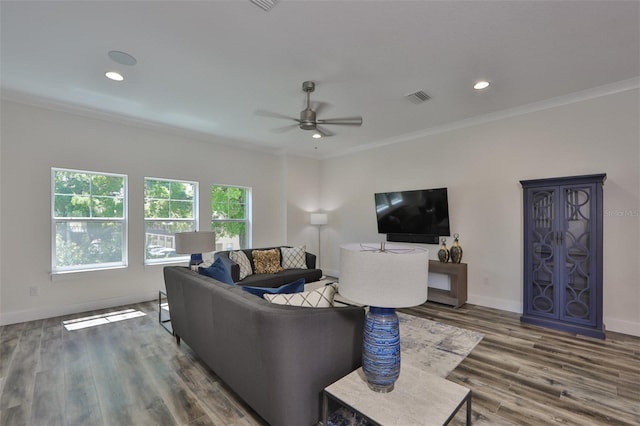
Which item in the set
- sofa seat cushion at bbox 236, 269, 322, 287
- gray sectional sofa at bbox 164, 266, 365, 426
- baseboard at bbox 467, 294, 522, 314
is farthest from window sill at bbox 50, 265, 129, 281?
baseboard at bbox 467, 294, 522, 314

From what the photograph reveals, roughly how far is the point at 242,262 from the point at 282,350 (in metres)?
3.12

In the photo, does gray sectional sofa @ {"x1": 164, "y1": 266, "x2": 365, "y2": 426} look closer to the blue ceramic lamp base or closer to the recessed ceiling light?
the blue ceramic lamp base

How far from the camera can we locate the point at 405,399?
1.45m

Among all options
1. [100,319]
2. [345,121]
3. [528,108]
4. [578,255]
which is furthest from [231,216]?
[578,255]

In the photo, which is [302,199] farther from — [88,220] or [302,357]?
[302,357]

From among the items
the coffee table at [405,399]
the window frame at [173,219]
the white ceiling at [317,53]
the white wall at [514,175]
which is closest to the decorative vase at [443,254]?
the white wall at [514,175]

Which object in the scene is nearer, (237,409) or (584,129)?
(237,409)

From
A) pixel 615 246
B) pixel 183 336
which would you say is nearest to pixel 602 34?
pixel 615 246

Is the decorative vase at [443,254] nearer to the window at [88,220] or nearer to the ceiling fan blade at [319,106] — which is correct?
the ceiling fan blade at [319,106]

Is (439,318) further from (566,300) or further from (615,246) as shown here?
(615,246)

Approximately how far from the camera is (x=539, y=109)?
3791 millimetres

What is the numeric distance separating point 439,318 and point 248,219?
13.0 ft

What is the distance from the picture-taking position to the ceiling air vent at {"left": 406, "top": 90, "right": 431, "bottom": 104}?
3.45m

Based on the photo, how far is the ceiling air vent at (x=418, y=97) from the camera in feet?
11.3
